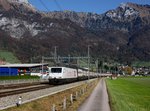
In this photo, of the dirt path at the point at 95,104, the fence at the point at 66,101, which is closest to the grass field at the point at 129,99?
the dirt path at the point at 95,104

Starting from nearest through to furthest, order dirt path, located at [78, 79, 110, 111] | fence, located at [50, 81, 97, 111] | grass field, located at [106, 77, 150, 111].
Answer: fence, located at [50, 81, 97, 111] → dirt path, located at [78, 79, 110, 111] → grass field, located at [106, 77, 150, 111]

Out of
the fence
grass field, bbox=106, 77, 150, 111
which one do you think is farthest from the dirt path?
the fence

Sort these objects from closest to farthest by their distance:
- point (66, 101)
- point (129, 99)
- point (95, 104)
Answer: point (95, 104)
point (66, 101)
point (129, 99)

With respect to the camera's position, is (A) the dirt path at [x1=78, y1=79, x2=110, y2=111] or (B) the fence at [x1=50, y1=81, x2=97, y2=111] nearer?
(B) the fence at [x1=50, y1=81, x2=97, y2=111]

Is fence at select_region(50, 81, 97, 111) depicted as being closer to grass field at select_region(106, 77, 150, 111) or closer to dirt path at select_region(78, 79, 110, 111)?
dirt path at select_region(78, 79, 110, 111)

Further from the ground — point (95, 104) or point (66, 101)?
point (66, 101)

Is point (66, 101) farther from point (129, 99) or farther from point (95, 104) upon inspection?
point (129, 99)

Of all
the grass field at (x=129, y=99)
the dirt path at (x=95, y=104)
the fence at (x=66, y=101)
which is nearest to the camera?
the fence at (x=66, y=101)

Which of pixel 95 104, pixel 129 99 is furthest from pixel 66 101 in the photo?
pixel 129 99

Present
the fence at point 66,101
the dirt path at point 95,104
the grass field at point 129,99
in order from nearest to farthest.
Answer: the fence at point 66,101 < the dirt path at point 95,104 < the grass field at point 129,99

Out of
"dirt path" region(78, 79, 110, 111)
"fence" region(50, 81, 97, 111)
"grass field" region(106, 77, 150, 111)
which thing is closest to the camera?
"fence" region(50, 81, 97, 111)

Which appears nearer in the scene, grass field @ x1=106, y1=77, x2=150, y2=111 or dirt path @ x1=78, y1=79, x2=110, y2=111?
dirt path @ x1=78, y1=79, x2=110, y2=111

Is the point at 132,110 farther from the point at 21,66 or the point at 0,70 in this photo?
the point at 21,66

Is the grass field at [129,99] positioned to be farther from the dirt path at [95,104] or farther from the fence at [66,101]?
the fence at [66,101]
